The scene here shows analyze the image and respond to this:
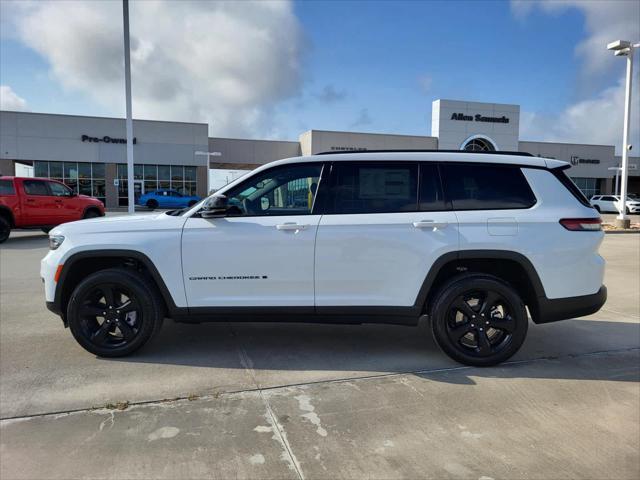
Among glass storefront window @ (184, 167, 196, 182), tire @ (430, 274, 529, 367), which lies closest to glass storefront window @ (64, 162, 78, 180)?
glass storefront window @ (184, 167, 196, 182)

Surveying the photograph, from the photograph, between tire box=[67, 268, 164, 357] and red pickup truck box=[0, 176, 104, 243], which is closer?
tire box=[67, 268, 164, 357]

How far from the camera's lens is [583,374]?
417 cm

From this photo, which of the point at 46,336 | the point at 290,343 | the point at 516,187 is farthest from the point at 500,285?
the point at 46,336

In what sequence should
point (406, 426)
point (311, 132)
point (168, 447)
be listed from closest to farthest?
point (168, 447) < point (406, 426) < point (311, 132)

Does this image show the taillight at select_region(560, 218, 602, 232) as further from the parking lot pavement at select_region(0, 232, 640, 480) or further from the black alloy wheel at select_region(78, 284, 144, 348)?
the black alloy wheel at select_region(78, 284, 144, 348)

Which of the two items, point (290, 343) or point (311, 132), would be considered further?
point (311, 132)

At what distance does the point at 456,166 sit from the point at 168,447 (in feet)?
10.5

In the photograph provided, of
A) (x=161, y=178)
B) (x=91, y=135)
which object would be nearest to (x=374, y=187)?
(x=161, y=178)

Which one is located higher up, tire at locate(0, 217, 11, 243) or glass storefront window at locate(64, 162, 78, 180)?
glass storefront window at locate(64, 162, 78, 180)

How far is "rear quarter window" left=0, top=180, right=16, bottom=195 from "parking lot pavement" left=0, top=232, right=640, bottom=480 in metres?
10.00

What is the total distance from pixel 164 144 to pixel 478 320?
3860 centimetres

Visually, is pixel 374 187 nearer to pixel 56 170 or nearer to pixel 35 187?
pixel 35 187

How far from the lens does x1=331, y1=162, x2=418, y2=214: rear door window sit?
425cm

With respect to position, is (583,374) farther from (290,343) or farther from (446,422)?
(290,343)
